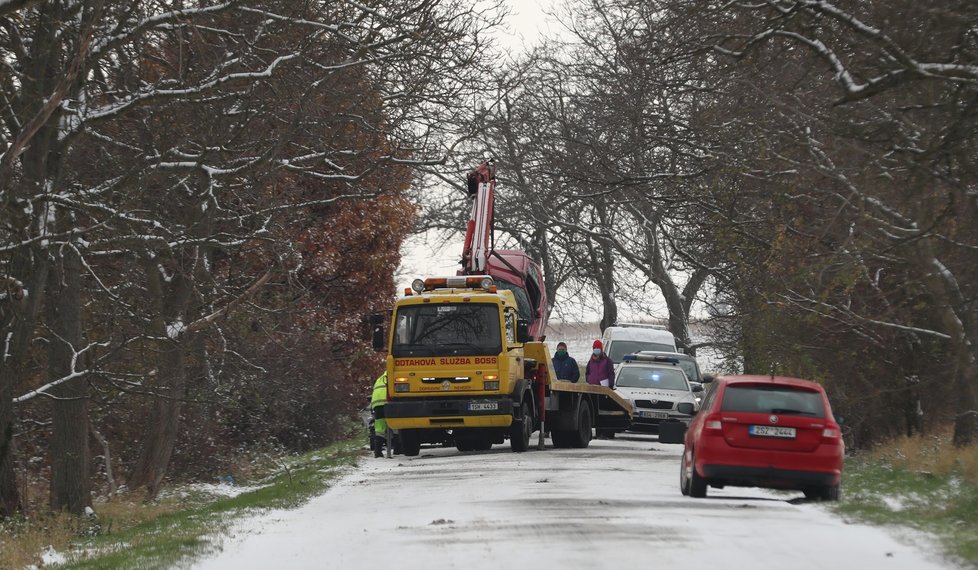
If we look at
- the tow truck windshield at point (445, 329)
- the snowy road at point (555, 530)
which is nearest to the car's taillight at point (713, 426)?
the snowy road at point (555, 530)

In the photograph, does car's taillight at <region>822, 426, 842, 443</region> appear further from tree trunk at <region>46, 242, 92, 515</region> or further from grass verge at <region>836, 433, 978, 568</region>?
tree trunk at <region>46, 242, 92, 515</region>

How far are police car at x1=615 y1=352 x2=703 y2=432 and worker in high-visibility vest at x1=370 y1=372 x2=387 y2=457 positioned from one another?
6269mm

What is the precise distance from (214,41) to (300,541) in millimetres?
11885

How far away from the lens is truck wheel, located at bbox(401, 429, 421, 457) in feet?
88.2

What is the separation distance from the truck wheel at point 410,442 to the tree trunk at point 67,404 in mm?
8178

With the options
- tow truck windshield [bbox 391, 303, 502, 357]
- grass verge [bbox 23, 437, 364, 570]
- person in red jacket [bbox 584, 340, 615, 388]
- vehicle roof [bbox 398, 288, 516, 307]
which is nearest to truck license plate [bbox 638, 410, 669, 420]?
person in red jacket [bbox 584, 340, 615, 388]

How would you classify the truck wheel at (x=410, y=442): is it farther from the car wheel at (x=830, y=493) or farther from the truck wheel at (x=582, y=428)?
the car wheel at (x=830, y=493)

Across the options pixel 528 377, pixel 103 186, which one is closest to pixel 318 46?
pixel 103 186

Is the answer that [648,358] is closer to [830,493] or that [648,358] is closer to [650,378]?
[650,378]

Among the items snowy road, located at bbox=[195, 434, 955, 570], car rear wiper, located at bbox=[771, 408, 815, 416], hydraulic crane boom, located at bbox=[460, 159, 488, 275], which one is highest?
hydraulic crane boom, located at bbox=[460, 159, 488, 275]

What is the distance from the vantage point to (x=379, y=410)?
26828mm

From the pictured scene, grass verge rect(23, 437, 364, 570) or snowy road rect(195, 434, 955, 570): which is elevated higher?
snowy road rect(195, 434, 955, 570)

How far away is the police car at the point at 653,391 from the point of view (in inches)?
1265

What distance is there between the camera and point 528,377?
27578 mm
